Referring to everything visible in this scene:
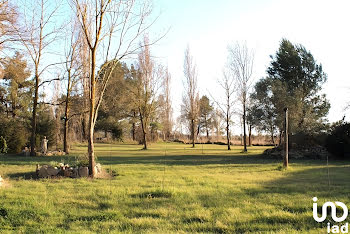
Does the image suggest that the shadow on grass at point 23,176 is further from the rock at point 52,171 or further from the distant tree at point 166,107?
the distant tree at point 166,107

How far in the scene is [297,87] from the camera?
25094 millimetres

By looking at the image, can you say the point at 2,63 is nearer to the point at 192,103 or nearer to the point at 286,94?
the point at 286,94

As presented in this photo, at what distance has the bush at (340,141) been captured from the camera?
58.1 ft

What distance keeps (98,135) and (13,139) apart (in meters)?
23.3

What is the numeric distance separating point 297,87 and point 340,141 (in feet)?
26.8

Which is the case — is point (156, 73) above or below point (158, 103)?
above

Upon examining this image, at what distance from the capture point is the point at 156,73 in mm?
32094

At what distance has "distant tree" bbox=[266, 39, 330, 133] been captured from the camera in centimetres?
2302

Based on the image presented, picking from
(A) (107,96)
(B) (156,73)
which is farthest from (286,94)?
(A) (107,96)

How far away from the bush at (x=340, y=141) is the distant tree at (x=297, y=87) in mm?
3425

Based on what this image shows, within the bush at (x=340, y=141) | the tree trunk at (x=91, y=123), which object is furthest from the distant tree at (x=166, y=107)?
the tree trunk at (x=91, y=123)

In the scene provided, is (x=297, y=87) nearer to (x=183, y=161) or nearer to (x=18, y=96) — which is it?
(x=183, y=161)

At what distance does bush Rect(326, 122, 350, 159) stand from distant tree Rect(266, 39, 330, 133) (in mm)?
3425

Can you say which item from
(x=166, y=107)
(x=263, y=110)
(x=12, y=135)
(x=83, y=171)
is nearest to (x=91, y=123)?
(x=83, y=171)
